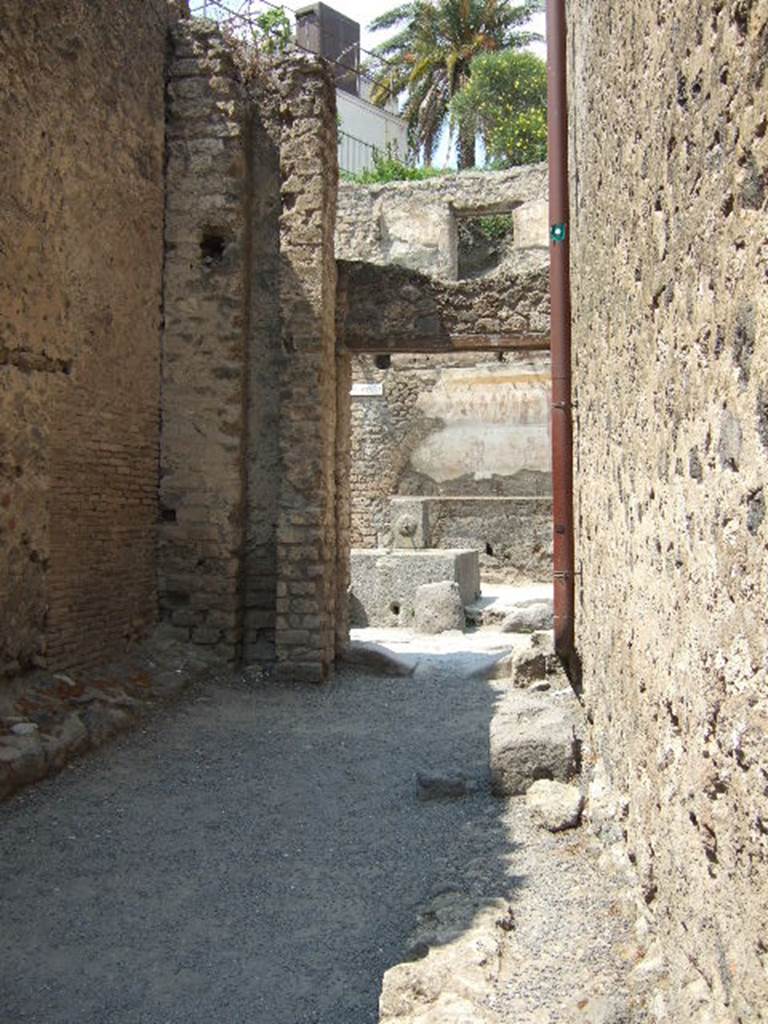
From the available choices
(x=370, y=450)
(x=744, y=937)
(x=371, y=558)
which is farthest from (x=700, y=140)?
(x=370, y=450)

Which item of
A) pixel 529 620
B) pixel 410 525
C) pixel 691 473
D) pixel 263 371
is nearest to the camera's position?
pixel 691 473

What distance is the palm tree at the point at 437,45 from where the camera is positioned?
25078 millimetres

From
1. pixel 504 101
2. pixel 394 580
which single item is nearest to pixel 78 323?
pixel 394 580

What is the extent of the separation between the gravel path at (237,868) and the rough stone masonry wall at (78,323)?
1.22 metres

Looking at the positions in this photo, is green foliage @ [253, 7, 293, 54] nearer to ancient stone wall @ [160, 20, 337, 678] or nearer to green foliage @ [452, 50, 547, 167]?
ancient stone wall @ [160, 20, 337, 678]

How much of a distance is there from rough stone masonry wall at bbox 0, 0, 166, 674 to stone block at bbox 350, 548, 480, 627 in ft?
15.0

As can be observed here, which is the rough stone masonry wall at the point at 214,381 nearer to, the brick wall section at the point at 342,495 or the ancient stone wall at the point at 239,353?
the ancient stone wall at the point at 239,353

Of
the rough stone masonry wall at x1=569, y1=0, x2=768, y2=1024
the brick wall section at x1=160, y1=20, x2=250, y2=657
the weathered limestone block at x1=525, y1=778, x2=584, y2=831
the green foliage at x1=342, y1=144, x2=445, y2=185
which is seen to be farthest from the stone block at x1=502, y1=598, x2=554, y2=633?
the green foliage at x1=342, y1=144, x2=445, y2=185

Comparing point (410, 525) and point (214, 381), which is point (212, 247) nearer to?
point (214, 381)

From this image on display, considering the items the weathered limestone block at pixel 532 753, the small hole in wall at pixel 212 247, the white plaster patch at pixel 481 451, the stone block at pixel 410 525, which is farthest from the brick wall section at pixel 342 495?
the white plaster patch at pixel 481 451

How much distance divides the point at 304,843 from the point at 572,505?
2.37 metres

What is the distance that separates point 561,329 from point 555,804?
2.65 metres

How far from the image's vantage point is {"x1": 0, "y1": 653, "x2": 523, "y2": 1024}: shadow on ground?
127 inches

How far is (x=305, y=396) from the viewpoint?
8.17 meters
